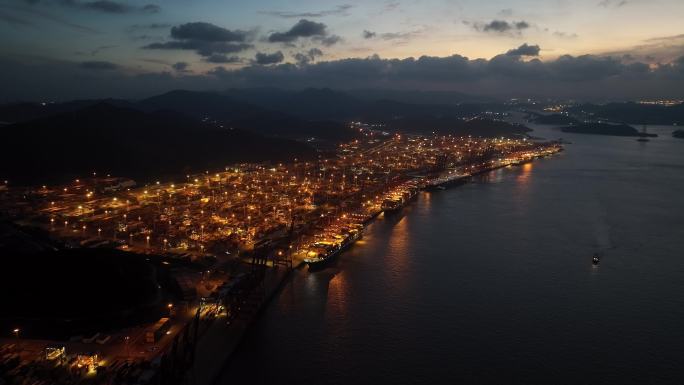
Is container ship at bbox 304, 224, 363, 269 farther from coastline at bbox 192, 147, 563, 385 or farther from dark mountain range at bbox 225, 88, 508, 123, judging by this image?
dark mountain range at bbox 225, 88, 508, 123

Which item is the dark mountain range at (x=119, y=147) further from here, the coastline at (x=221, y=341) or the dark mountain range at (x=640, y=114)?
the dark mountain range at (x=640, y=114)

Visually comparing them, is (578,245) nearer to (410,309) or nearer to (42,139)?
(410,309)

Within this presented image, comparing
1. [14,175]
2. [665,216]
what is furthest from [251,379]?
[14,175]

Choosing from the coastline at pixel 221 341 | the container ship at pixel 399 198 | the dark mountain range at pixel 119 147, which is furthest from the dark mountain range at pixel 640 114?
the coastline at pixel 221 341

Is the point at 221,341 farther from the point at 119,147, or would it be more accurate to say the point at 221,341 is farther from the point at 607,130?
the point at 607,130

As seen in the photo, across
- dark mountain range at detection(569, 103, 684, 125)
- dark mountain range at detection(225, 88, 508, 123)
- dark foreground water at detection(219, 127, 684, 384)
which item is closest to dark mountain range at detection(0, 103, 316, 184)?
dark foreground water at detection(219, 127, 684, 384)

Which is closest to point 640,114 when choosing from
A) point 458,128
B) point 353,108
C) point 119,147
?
point 458,128
